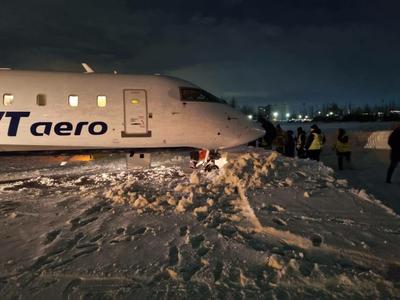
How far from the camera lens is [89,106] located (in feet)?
36.8

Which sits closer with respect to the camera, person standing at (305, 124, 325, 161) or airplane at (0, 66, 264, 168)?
airplane at (0, 66, 264, 168)

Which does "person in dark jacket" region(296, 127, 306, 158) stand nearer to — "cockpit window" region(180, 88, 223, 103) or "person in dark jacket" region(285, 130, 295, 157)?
"person in dark jacket" region(285, 130, 295, 157)

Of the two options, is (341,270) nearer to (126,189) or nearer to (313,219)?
(313,219)

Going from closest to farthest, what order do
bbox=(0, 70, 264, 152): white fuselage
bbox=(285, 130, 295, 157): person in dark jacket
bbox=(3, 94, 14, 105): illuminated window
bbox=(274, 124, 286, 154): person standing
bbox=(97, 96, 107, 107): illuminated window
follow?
bbox=(3, 94, 14, 105): illuminated window
bbox=(0, 70, 264, 152): white fuselage
bbox=(97, 96, 107, 107): illuminated window
bbox=(285, 130, 295, 157): person in dark jacket
bbox=(274, 124, 286, 154): person standing

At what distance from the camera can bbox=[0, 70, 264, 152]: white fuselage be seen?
1073 cm

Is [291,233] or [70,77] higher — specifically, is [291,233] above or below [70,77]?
below

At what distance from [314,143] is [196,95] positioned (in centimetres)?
562

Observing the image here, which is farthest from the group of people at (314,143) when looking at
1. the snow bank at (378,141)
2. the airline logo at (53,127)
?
the airline logo at (53,127)

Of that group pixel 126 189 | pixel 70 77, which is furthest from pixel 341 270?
pixel 70 77

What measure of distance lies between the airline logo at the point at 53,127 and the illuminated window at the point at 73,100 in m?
0.59

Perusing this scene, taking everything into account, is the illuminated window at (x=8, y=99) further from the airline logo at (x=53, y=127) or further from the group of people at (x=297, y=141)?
the group of people at (x=297, y=141)

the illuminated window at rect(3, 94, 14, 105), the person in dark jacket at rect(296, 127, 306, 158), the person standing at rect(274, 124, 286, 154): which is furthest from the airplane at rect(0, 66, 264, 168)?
the person standing at rect(274, 124, 286, 154)

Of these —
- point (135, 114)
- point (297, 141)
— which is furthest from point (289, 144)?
point (135, 114)

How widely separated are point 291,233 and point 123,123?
7410mm
